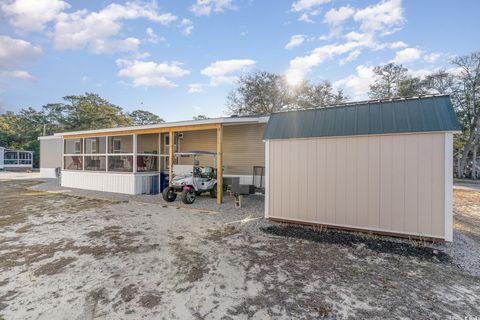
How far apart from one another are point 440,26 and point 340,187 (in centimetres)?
809

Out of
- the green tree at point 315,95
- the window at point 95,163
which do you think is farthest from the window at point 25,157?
the green tree at point 315,95

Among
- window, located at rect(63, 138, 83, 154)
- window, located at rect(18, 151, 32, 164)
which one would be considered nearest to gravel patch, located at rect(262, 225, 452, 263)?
window, located at rect(63, 138, 83, 154)

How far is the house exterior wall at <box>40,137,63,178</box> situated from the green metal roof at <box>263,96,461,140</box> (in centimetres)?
1785

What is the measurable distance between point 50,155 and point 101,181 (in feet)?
32.6

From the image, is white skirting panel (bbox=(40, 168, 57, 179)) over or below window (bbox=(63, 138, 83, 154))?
below

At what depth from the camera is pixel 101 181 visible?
11047 mm

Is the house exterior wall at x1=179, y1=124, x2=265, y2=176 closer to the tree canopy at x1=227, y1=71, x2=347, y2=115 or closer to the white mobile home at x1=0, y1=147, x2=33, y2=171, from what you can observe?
the tree canopy at x1=227, y1=71, x2=347, y2=115

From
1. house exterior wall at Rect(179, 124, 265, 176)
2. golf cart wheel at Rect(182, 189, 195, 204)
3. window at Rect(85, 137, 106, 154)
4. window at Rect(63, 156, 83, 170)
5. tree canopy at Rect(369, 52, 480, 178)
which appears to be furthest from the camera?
tree canopy at Rect(369, 52, 480, 178)

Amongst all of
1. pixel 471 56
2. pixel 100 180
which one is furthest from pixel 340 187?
pixel 471 56

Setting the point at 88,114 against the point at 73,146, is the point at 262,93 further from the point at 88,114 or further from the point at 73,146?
the point at 88,114

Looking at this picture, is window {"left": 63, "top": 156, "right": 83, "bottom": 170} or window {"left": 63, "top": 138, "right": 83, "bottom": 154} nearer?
window {"left": 63, "top": 156, "right": 83, "bottom": 170}

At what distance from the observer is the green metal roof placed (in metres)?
4.35

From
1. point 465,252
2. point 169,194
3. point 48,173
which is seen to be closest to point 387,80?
point 465,252

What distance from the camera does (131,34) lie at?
1029 cm
